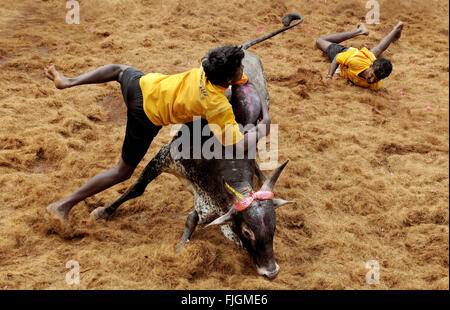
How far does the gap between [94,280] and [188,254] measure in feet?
2.08

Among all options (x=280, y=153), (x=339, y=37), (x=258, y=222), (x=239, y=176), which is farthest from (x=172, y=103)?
(x=339, y=37)

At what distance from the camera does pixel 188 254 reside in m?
2.91

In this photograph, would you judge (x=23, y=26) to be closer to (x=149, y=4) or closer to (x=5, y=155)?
(x=149, y=4)

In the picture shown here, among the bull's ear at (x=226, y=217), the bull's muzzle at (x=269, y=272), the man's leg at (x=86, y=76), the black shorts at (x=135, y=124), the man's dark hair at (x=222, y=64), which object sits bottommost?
the bull's muzzle at (x=269, y=272)

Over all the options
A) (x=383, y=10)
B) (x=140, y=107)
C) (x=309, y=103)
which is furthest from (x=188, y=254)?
(x=383, y=10)

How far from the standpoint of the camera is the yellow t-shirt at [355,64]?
5.93 metres

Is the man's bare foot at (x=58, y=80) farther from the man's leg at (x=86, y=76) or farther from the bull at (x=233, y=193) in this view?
the bull at (x=233, y=193)

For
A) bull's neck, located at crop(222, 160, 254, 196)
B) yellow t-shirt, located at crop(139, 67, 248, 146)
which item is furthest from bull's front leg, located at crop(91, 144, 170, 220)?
bull's neck, located at crop(222, 160, 254, 196)

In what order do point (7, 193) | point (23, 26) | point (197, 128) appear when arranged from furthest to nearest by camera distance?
point (23, 26)
point (7, 193)
point (197, 128)

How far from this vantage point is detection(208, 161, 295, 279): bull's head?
264 centimetres

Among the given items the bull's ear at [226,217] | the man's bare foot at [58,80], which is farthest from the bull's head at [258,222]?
the man's bare foot at [58,80]

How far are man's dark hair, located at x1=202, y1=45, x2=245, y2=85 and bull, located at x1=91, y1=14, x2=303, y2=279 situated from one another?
54cm

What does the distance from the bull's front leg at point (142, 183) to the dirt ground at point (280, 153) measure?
125mm

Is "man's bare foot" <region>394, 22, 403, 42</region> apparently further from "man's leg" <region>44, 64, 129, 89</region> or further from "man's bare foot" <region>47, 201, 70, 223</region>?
"man's bare foot" <region>47, 201, 70, 223</region>
